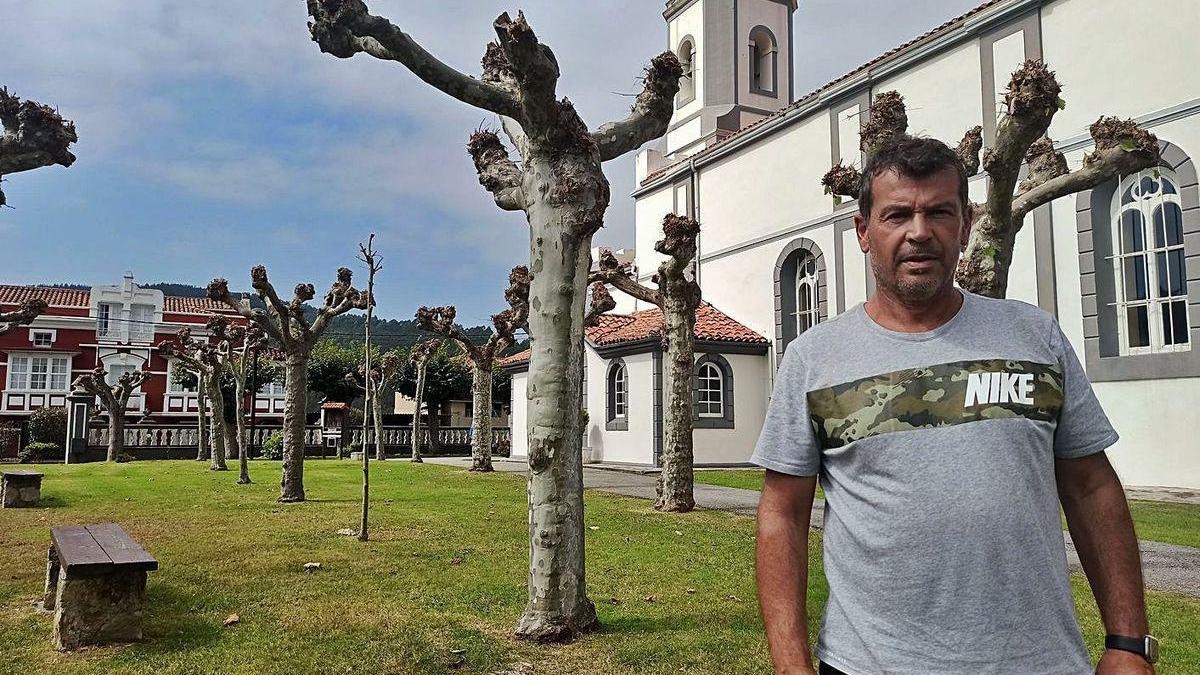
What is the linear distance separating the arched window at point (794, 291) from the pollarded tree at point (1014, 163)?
1281 cm

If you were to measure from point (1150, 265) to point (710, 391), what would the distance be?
10532 mm

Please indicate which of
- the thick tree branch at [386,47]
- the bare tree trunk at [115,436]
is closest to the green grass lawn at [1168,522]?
the thick tree branch at [386,47]

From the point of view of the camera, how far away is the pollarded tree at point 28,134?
7793 millimetres

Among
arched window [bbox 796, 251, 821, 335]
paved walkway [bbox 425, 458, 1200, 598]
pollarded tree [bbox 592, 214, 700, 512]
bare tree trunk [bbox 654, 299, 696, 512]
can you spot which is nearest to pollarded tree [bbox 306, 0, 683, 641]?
paved walkway [bbox 425, 458, 1200, 598]

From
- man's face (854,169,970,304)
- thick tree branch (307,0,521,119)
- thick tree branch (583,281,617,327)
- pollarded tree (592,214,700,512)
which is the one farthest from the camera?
thick tree branch (583,281,617,327)

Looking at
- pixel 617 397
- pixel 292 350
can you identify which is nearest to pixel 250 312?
pixel 292 350

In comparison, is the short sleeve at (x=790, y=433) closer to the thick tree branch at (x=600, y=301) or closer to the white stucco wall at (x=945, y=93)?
the thick tree branch at (x=600, y=301)

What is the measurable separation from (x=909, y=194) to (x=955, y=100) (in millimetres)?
17390

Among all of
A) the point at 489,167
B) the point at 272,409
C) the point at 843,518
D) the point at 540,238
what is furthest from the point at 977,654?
the point at 272,409

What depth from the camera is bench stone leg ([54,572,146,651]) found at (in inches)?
204

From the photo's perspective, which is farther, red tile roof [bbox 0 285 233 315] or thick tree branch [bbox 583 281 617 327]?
red tile roof [bbox 0 285 233 315]

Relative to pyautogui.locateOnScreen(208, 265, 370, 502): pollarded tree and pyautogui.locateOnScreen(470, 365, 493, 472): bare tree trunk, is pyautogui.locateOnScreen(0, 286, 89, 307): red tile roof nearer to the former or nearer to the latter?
pyautogui.locateOnScreen(470, 365, 493, 472): bare tree trunk

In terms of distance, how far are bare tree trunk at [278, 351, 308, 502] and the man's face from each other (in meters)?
12.5

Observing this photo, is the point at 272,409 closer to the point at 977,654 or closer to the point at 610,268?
the point at 610,268
